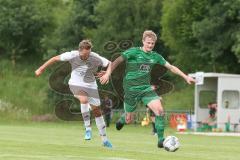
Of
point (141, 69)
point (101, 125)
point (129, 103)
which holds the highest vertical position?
point (141, 69)

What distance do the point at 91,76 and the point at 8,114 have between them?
37.5 metres

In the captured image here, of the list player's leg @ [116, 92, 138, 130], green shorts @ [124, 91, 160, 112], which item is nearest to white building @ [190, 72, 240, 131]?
player's leg @ [116, 92, 138, 130]

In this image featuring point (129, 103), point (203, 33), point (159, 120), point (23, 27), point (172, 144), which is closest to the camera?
point (172, 144)

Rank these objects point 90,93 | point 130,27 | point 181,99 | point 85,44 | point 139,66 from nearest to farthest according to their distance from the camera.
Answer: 1. point 139,66
2. point 85,44
3. point 90,93
4. point 181,99
5. point 130,27

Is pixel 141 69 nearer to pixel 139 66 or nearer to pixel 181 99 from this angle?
pixel 139 66

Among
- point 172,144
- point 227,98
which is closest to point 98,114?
point 172,144

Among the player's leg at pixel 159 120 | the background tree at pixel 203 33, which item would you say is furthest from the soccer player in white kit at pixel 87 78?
the background tree at pixel 203 33

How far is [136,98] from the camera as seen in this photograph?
1602 centimetres

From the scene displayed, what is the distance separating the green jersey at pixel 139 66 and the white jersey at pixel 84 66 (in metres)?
2.31

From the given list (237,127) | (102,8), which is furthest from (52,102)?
(237,127)

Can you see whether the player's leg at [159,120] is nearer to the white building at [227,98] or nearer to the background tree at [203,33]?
the white building at [227,98]

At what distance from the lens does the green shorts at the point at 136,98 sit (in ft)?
51.7

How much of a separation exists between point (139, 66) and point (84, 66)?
10.0 ft

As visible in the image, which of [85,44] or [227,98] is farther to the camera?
[227,98]
